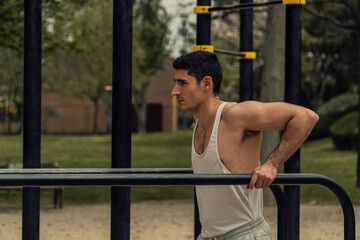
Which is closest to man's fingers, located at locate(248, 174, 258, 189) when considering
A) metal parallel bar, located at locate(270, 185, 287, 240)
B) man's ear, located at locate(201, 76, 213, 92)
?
man's ear, located at locate(201, 76, 213, 92)

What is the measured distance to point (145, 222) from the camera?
9992 millimetres

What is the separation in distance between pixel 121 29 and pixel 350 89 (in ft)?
73.3

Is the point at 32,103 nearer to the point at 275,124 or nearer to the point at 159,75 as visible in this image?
the point at 275,124

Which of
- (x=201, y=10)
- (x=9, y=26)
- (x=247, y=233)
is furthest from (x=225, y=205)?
(x=9, y=26)

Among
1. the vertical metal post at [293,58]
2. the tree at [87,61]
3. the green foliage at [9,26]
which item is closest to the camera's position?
the vertical metal post at [293,58]

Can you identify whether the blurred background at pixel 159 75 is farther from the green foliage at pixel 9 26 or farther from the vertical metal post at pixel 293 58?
the vertical metal post at pixel 293 58

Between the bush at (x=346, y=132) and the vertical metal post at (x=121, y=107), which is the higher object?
the vertical metal post at (x=121, y=107)

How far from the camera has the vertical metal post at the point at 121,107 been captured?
3965 millimetres

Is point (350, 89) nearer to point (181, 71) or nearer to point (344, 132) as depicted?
point (344, 132)

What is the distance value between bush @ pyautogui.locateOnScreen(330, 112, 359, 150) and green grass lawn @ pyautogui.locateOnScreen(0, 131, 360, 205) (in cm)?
46

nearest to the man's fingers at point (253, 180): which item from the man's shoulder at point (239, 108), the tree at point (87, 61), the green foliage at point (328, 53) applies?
the man's shoulder at point (239, 108)

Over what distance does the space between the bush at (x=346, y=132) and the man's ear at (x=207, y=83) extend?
1817 cm

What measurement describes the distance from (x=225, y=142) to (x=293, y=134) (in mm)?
309

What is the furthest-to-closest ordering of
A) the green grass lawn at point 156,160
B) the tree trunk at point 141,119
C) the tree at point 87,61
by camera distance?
1. the tree trunk at point 141,119
2. the tree at point 87,61
3. the green grass lawn at point 156,160
